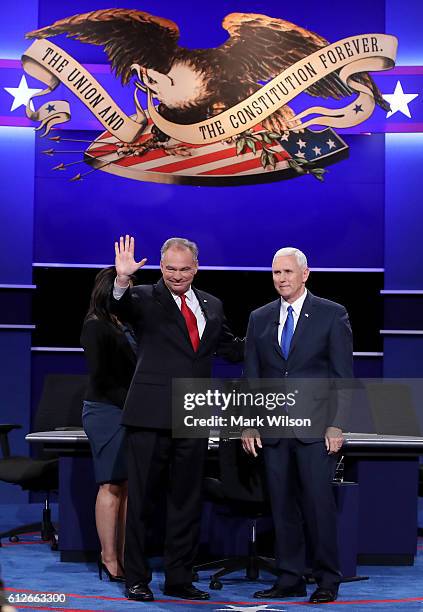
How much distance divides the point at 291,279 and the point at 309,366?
40 cm

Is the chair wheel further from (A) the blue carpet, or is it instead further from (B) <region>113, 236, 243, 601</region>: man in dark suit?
(B) <region>113, 236, 243, 601</region>: man in dark suit

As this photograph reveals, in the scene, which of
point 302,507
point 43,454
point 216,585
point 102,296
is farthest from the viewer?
point 43,454

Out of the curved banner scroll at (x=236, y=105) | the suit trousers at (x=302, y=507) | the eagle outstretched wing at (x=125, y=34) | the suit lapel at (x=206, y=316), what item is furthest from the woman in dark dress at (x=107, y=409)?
the eagle outstretched wing at (x=125, y=34)

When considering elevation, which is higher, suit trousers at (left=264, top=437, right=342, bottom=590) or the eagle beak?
the eagle beak

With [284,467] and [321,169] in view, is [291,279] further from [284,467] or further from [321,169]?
[321,169]

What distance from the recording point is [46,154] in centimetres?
793

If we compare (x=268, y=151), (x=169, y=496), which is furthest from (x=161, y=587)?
(x=268, y=151)

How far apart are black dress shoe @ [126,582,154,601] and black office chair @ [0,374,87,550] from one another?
174 cm

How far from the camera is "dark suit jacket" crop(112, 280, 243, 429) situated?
4.34 meters

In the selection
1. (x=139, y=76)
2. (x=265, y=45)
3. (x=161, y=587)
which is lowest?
(x=161, y=587)

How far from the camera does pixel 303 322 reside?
4.41 metres

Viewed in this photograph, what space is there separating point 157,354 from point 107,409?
65 centimetres

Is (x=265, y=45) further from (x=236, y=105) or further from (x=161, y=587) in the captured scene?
(x=161, y=587)

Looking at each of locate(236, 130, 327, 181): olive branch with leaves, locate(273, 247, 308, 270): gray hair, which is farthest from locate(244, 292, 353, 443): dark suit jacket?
locate(236, 130, 327, 181): olive branch with leaves
